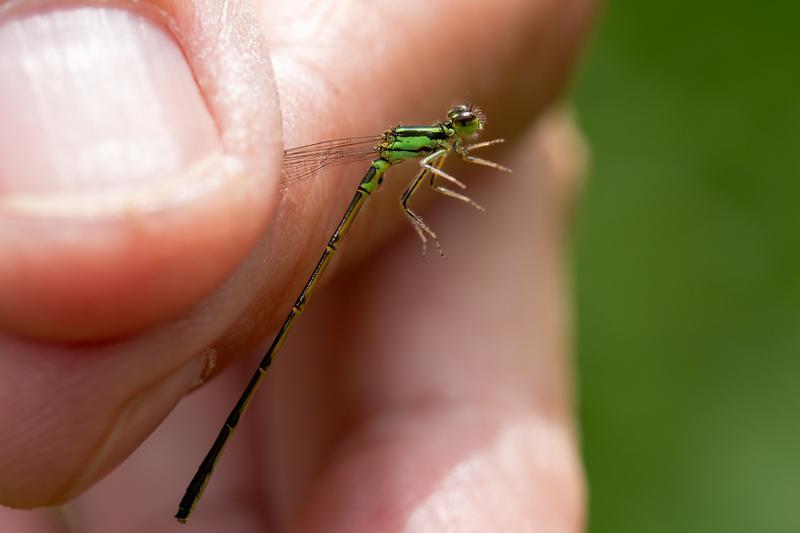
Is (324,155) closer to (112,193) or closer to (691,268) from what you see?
(112,193)

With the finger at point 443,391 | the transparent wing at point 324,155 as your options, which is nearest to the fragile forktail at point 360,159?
the transparent wing at point 324,155

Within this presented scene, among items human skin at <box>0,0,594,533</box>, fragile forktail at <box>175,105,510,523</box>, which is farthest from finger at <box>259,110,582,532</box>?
fragile forktail at <box>175,105,510,523</box>

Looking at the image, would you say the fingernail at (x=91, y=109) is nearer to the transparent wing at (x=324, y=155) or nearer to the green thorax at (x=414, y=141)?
the transparent wing at (x=324, y=155)

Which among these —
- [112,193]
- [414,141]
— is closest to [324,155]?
[414,141]

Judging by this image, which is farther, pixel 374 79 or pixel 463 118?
pixel 463 118

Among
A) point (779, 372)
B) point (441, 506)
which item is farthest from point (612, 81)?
point (441, 506)

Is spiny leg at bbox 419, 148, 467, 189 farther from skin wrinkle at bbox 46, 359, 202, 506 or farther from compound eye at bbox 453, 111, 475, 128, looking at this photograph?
skin wrinkle at bbox 46, 359, 202, 506
